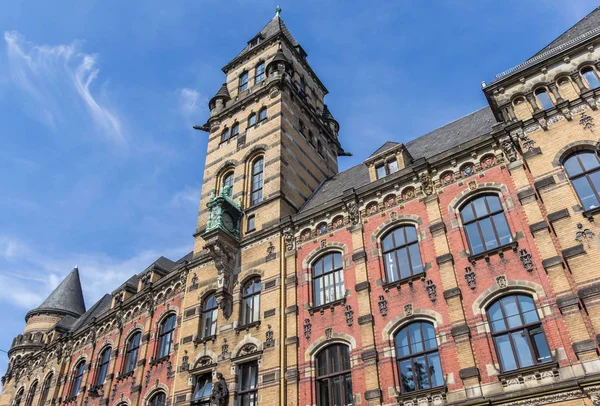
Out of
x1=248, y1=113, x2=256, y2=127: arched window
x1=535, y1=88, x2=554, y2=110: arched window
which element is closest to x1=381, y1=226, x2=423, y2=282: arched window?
x1=535, y1=88, x2=554, y2=110: arched window

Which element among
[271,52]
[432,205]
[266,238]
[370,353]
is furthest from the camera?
[271,52]

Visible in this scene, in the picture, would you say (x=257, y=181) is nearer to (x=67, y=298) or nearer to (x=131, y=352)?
(x=131, y=352)

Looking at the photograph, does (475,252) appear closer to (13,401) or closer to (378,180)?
(378,180)

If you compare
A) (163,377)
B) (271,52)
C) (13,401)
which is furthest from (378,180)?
(13,401)

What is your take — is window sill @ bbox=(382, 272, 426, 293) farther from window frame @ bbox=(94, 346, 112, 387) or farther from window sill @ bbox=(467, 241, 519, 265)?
window frame @ bbox=(94, 346, 112, 387)

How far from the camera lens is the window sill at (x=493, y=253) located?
15984 mm

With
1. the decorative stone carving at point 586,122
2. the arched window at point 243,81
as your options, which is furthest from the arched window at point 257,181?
the decorative stone carving at point 586,122

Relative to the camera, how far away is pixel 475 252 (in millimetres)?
16953

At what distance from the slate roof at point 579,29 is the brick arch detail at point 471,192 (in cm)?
622

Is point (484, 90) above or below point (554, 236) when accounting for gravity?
above

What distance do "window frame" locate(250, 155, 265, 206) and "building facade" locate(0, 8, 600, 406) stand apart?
0.36ft

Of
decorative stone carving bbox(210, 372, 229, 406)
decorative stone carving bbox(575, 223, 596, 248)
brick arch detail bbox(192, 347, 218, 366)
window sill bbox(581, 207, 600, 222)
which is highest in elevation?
window sill bbox(581, 207, 600, 222)

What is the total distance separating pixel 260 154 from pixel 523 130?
13892mm

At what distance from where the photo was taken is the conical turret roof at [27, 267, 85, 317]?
41.7m
